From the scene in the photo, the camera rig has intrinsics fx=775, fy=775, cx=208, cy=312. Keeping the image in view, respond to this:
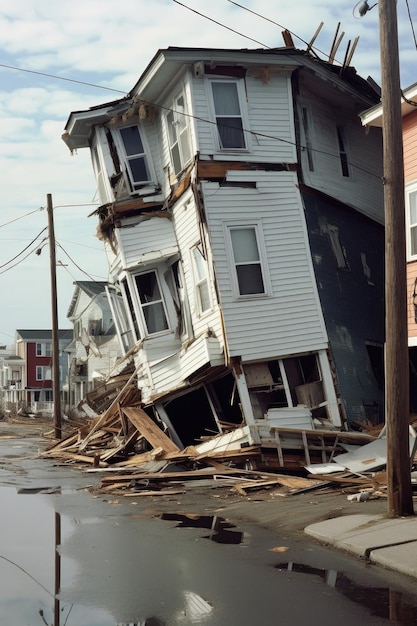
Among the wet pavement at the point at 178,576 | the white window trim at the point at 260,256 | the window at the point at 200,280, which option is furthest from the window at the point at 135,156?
the wet pavement at the point at 178,576

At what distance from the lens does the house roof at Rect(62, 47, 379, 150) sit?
19.1 metres

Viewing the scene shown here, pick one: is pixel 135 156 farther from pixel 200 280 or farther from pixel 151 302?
pixel 200 280

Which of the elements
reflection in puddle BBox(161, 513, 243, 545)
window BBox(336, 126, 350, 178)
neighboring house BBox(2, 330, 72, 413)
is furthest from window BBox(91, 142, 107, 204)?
neighboring house BBox(2, 330, 72, 413)

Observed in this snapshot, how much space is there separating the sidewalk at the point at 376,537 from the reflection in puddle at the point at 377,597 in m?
0.59

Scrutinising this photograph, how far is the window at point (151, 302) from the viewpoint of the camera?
22.1 m

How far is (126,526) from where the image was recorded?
11398 millimetres

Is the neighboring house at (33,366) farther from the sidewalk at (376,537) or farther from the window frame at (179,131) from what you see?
the sidewalk at (376,537)

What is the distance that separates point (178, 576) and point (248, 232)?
1260 cm

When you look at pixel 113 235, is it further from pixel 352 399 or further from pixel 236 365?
pixel 352 399

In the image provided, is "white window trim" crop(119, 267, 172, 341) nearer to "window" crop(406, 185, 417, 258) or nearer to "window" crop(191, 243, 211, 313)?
"window" crop(191, 243, 211, 313)

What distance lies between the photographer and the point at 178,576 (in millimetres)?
7852

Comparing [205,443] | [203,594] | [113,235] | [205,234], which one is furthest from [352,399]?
[203,594]

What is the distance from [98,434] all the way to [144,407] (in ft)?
9.17

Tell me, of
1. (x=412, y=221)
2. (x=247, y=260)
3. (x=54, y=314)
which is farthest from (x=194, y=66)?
(x=54, y=314)
